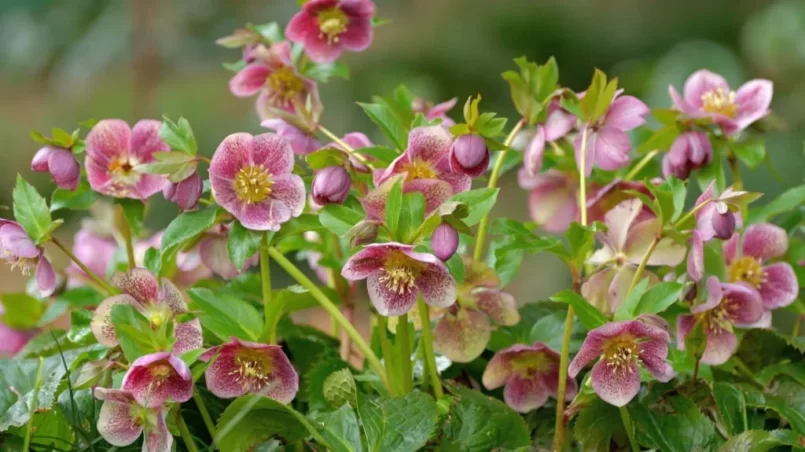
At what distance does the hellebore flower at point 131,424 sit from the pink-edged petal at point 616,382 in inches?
9.6

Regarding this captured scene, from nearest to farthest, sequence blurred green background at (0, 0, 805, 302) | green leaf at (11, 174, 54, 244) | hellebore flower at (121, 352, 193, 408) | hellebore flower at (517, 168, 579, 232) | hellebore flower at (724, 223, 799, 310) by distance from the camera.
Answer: hellebore flower at (121, 352, 193, 408) < green leaf at (11, 174, 54, 244) < hellebore flower at (724, 223, 799, 310) < hellebore flower at (517, 168, 579, 232) < blurred green background at (0, 0, 805, 302)

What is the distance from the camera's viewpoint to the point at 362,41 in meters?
0.79

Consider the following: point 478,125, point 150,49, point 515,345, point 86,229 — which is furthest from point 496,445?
point 150,49

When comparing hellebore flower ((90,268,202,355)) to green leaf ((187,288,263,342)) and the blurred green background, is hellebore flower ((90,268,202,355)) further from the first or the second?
the blurred green background

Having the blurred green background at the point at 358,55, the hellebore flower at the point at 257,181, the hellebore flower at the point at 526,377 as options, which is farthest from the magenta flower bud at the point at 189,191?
the blurred green background at the point at 358,55

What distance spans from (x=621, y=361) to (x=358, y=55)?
3052 millimetres

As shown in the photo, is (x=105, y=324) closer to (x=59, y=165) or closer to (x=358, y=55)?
(x=59, y=165)

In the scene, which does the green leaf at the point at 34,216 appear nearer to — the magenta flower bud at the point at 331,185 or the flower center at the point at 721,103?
the magenta flower bud at the point at 331,185

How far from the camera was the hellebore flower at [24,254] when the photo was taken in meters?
0.62

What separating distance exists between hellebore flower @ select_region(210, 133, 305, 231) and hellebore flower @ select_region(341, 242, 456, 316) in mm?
76

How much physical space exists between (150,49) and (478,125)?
331 cm

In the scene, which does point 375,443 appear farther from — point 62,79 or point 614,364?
point 62,79

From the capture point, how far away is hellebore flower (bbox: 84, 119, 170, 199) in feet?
2.28

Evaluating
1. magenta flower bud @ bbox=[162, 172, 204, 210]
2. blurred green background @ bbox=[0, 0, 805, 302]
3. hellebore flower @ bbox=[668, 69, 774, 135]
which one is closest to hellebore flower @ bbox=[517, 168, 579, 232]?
hellebore flower @ bbox=[668, 69, 774, 135]
